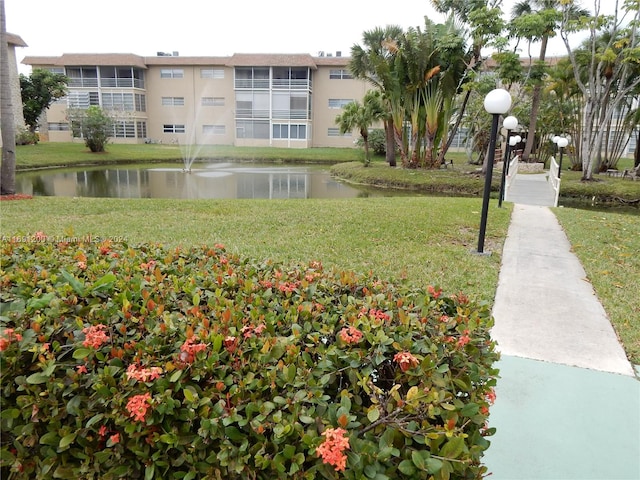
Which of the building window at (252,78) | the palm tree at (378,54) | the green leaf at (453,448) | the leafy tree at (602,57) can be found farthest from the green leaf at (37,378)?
the building window at (252,78)

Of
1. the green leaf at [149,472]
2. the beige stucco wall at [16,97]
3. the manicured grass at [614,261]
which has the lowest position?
the manicured grass at [614,261]

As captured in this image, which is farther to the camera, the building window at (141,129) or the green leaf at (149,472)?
the building window at (141,129)

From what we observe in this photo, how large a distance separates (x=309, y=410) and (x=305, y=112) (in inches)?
1669

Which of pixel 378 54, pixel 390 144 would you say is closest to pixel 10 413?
pixel 378 54

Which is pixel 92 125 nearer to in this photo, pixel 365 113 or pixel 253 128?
pixel 253 128

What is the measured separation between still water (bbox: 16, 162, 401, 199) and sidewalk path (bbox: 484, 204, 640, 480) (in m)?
11.8

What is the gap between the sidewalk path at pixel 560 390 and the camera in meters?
2.45

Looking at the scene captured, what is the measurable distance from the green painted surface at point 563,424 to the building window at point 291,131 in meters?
40.5

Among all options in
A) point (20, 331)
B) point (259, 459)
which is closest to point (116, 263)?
point (20, 331)


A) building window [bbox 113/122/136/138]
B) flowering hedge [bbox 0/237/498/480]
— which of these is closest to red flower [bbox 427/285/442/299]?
flowering hedge [bbox 0/237/498/480]

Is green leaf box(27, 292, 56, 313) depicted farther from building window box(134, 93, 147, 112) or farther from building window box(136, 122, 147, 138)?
building window box(136, 122, 147, 138)

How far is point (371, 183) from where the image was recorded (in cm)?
2236

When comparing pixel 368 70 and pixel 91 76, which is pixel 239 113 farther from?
pixel 368 70

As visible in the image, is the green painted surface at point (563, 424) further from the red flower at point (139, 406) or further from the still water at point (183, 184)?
the still water at point (183, 184)
